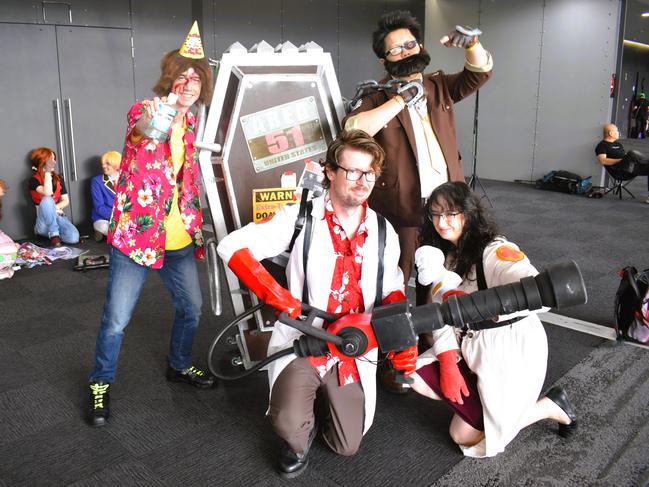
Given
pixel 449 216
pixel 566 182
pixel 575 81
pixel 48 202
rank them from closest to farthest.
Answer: pixel 449 216 → pixel 48 202 → pixel 566 182 → pixel 575 81

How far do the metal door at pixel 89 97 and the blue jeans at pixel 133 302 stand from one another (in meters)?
3.59

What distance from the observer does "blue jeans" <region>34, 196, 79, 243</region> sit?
511cm

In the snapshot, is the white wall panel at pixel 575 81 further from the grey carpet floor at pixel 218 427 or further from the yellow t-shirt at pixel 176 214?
the yellow t-shirt at pixel 176 214

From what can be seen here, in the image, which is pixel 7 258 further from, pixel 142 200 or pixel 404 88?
pixel 404 88

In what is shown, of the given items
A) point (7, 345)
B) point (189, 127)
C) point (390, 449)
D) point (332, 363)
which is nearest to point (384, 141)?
point (189, 127)

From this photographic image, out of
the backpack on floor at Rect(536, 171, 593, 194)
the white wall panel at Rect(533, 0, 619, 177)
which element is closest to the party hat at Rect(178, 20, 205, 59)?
the backpack on floor at Rect(536, 171, 593, 194)

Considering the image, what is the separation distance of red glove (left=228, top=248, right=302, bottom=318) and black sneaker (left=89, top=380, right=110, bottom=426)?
856 mm

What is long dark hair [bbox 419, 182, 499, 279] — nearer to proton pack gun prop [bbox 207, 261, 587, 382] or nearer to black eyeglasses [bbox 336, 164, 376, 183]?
black eyeglasses [bbox 336, 164, 376, 183]

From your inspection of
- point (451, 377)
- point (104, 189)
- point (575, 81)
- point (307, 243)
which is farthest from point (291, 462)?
point (575, 81)

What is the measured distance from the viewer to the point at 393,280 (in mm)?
2152

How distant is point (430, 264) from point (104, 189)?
14.0 feet

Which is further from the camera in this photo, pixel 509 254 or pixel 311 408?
pixel 311 408

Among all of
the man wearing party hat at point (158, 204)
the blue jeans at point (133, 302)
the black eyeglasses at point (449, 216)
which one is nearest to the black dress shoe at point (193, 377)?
the blue jeans at point (133, 302)

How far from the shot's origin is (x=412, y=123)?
7.97ft
